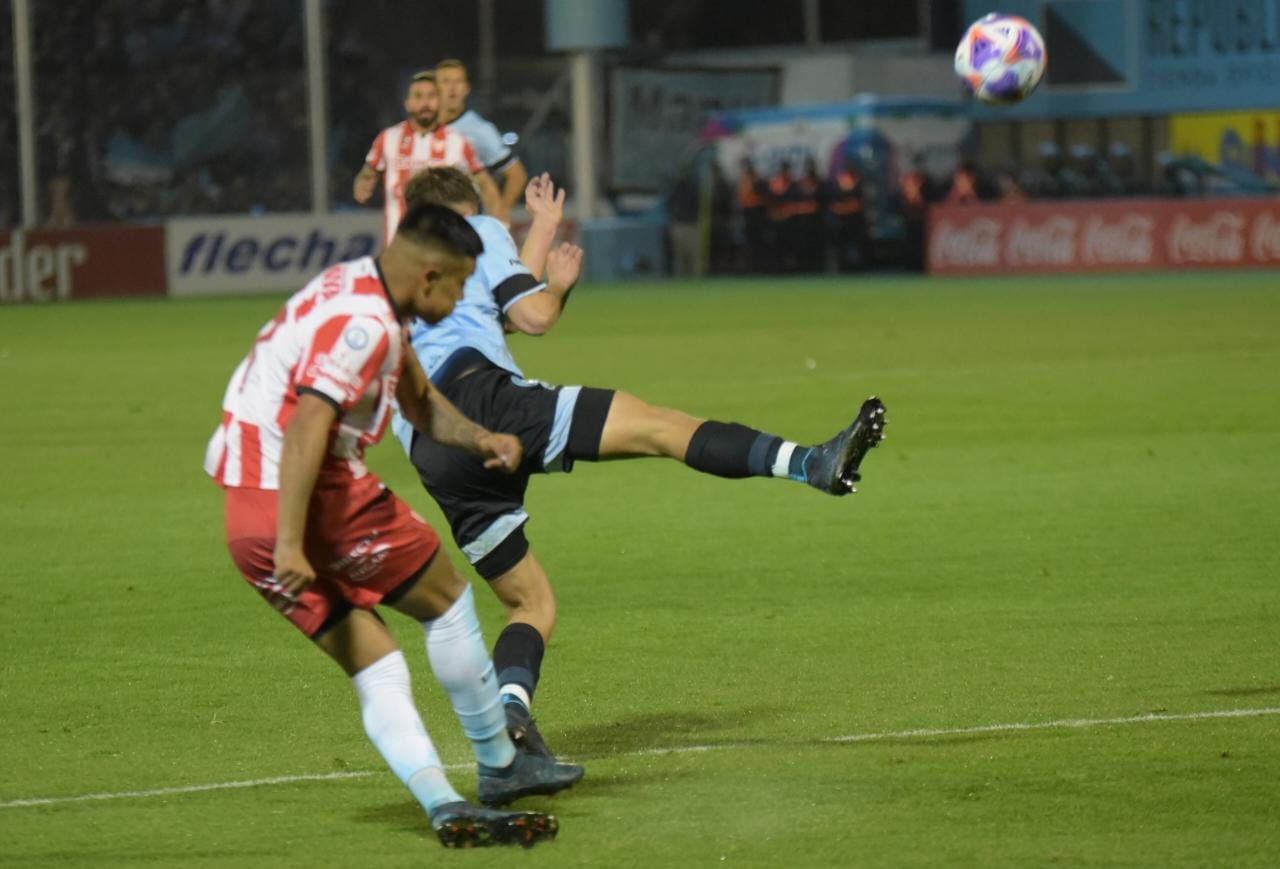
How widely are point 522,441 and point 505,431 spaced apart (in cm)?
6

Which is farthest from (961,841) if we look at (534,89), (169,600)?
(534,89)

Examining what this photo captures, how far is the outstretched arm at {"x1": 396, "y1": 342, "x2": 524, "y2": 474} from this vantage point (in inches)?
224

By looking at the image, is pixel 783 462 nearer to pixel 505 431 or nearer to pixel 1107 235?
pixel 505 431

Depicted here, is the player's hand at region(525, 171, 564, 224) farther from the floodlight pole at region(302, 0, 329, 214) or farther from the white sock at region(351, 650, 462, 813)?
the floodlight pole at region(302, 0, 329, 214)

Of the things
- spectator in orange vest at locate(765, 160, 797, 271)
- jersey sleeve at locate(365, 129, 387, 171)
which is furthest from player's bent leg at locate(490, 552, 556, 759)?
spectator in orange vest at locate(765, 160, 797, 271)

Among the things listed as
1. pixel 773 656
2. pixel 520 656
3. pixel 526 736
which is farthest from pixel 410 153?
pixel 526 736

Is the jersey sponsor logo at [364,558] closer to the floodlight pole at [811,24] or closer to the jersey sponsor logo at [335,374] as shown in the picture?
the jersey sponsor logo at [335,374]

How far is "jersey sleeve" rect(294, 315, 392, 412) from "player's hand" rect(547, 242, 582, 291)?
199 cm

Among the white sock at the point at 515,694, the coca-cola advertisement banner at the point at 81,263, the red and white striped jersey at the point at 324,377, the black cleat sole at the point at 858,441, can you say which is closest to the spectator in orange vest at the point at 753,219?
the coca-cola advertisement banner at the point at 81,263

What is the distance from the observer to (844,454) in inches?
269

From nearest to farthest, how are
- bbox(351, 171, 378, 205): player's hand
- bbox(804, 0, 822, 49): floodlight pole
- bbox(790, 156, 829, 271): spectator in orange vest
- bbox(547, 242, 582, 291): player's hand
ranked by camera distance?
bbox(547, 242, 582, 291): player's hand, bbox(351, 171, 378, 205): player's hand, bbox(790, 156, 829, 271): spectator in orange vest, bbox(804, 0, 822, 49): floodlight pole

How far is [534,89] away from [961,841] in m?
48.1

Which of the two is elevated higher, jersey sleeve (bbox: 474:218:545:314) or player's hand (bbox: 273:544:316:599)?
jersey sleeve (bbox: 474:218:545:314)

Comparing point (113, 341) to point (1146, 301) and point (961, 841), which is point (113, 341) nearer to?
point (1146, 301)
